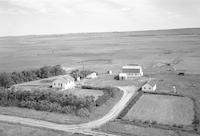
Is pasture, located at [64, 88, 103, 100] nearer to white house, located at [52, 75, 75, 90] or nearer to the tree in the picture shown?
white house, located at [52, 75, 75, 90]

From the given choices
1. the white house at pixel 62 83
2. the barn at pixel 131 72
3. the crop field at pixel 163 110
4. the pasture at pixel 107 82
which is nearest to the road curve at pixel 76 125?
the crop field at pixel 163 110

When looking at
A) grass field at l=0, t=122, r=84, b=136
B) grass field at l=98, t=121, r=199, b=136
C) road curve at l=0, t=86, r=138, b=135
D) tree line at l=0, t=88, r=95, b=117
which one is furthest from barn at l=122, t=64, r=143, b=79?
grass field at l=0, t=122, r=84, b=136

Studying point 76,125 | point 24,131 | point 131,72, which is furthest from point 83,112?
point 131,72

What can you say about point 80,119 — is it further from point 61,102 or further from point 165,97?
point 165,97

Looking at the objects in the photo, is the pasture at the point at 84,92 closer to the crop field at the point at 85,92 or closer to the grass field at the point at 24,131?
the crop field at the point at 85,92

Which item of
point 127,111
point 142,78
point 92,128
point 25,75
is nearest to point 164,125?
point 127,111

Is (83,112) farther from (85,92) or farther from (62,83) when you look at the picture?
(62,83)
